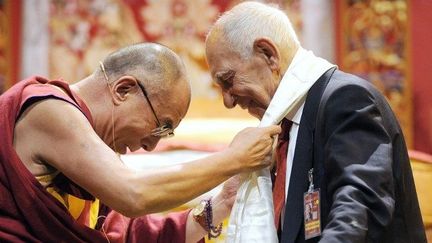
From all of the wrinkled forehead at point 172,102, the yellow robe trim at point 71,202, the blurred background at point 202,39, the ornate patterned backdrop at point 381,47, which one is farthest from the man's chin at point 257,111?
the ornate patterned backdrop at point 381,47

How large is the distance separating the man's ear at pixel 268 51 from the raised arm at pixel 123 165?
172mm

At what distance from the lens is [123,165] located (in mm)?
2439

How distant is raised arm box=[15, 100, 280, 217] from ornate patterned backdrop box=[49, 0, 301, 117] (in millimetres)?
2500

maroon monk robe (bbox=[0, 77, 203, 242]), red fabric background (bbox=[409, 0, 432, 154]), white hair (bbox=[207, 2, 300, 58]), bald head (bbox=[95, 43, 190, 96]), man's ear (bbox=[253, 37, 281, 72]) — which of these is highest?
white hair (bbox=[207, 2, 300, 58])

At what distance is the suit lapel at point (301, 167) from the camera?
7.41ft

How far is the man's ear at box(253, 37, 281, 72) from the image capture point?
241 cm

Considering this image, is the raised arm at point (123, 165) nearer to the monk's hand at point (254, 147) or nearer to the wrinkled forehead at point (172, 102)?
the monk's hand at point (254, 147)

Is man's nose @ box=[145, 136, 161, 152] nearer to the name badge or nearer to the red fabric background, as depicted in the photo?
the name badge

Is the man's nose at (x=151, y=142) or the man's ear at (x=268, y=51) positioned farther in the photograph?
the man's nose at (x=151, y=142)

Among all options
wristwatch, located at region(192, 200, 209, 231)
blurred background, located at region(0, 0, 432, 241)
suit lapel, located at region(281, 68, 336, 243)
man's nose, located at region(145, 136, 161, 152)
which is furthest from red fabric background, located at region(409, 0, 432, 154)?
suit lapel, located at region(281, 68, 336, 243)

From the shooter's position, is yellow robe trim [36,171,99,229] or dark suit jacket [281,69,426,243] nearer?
dark suit jacket [281,69,426,243]

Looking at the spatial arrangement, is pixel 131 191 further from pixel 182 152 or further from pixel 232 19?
pixel 182 152

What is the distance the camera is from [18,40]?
504 centimetres

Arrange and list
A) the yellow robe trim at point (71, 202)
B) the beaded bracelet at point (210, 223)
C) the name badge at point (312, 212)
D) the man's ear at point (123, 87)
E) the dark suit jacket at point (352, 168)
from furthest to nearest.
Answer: the beaded bracelet at point (210, 223)
the man's ear at point (123, 87)
the yellow robe trim at point (71, 202)
the name badge at point (312, 212)
the dark suit jacket at point (352, 168)
